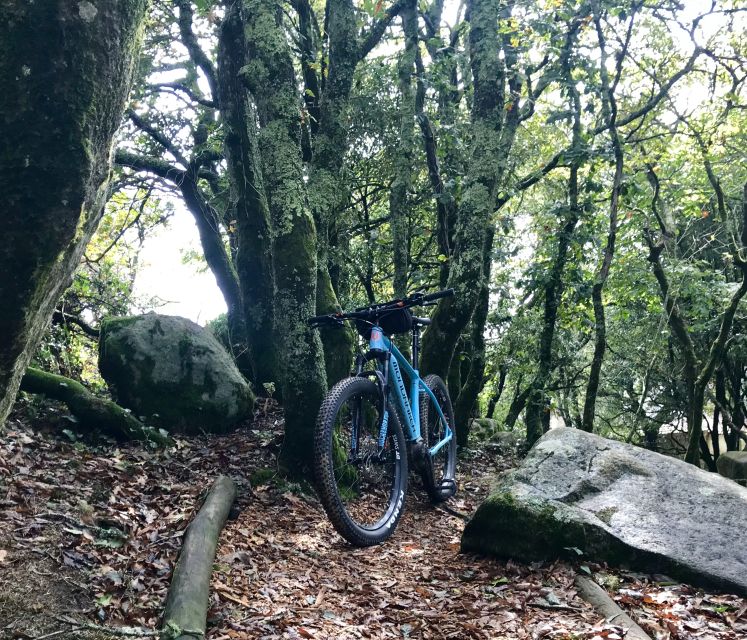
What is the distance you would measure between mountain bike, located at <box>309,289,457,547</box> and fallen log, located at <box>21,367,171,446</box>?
228 centimetres

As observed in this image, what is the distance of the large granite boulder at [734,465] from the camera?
10.4 m

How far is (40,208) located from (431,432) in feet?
18.0

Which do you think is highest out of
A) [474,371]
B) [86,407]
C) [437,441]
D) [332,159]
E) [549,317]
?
[332,159]

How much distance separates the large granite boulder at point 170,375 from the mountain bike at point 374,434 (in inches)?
84.3

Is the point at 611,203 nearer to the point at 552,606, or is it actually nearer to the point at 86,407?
the point at 552,606

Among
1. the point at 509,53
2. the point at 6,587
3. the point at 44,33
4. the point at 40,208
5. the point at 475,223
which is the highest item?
the point at 509,53

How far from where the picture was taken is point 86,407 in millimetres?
6074

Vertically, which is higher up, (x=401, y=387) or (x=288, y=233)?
(x=288, y=233)

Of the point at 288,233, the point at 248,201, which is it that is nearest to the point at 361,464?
the point at 288,233

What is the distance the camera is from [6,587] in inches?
113

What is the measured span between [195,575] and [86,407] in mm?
3490

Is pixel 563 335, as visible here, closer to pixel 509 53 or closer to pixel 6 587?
pixel 509 53

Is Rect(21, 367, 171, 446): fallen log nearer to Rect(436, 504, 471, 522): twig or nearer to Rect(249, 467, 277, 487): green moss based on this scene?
Rect(249, 467, 277, 487): green moss

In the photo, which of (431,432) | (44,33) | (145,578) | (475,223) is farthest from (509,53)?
(145,578)
